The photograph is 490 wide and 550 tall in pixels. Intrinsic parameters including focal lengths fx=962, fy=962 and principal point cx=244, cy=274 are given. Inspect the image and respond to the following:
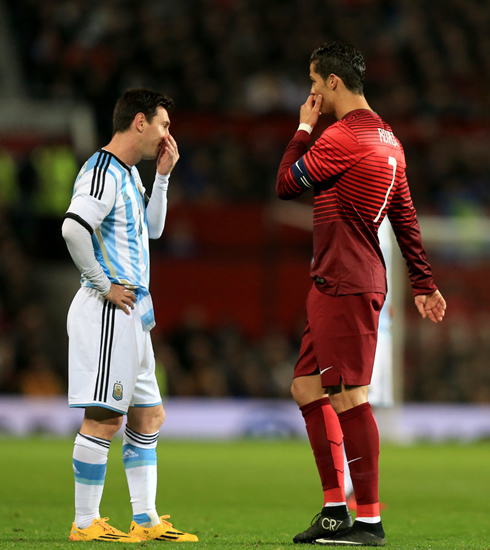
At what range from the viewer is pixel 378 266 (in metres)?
4.51

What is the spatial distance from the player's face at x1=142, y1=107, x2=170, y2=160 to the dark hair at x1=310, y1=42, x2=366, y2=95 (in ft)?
2.63

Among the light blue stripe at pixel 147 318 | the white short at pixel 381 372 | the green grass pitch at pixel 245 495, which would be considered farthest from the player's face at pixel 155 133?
the white short at pixel 381 372

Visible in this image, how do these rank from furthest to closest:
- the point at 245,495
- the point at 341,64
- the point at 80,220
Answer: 1. the point at 245,495
2. the point at 341,64
3. the point at 80,220

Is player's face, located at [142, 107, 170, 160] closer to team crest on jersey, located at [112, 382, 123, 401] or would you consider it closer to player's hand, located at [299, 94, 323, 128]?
player's hand, located at [299, 94, 323, 128]

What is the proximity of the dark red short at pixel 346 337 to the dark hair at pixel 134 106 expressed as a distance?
4.20 feet

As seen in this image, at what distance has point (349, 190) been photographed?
14.6ft

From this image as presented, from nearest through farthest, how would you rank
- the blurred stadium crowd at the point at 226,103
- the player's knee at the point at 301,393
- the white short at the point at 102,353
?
the white short at the point at 102,353 → the player's knee at the point at 301,393 → the blurred stadium crowd at the point at 226,103

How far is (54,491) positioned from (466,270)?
10.4m

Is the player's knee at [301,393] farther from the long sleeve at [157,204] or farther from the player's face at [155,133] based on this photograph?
the player's face at [155,133]

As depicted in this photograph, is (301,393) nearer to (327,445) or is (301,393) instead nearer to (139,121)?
(327,445)

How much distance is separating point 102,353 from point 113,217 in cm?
66

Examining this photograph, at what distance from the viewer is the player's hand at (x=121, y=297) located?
453cm

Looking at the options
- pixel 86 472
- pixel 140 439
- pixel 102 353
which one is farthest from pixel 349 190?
pixel 86 472

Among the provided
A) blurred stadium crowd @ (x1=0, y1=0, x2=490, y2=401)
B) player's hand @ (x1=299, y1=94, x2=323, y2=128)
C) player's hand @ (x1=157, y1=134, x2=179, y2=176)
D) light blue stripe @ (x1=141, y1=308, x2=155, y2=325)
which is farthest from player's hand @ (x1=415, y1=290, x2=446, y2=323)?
blurred stadium crowd @ (x1=0, y1=0, x2=490, y2=401)
